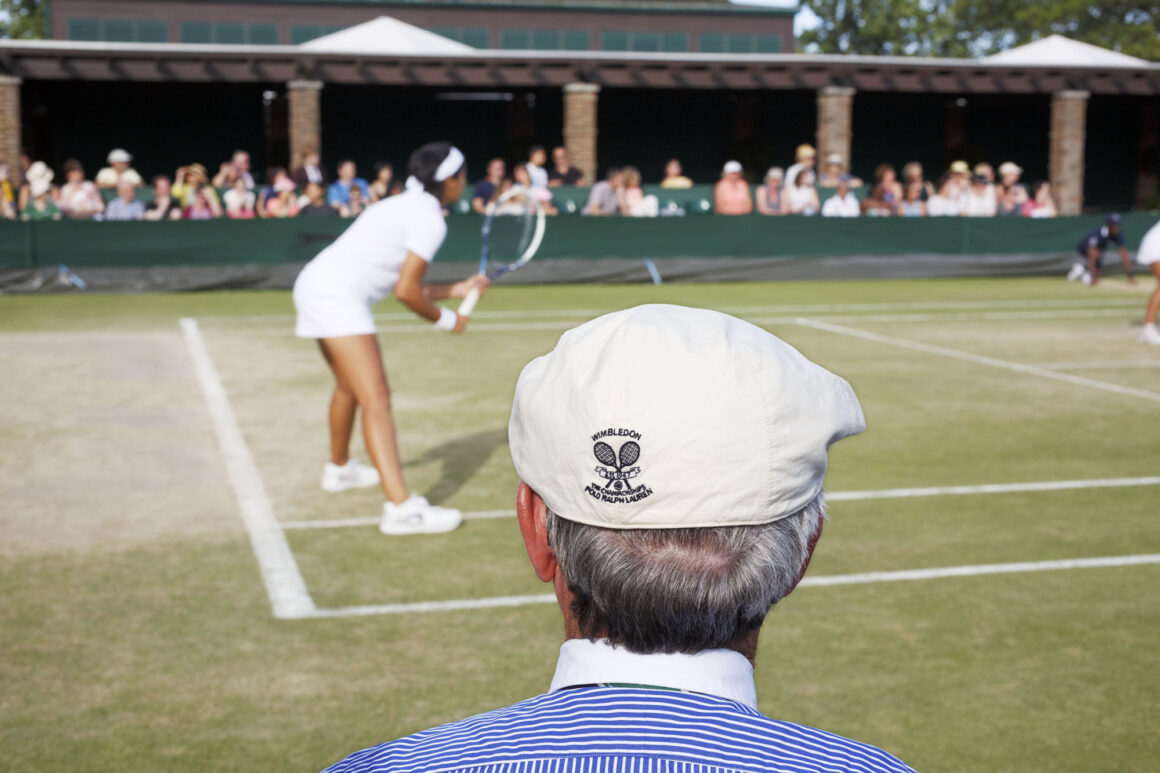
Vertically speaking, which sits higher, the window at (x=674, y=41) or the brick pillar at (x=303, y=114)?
the window at (x=674, y=41)

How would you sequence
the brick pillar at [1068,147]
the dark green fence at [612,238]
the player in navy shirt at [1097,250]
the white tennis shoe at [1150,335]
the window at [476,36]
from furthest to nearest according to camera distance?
the window at [476,36] < the brick pillar at [1068,147] < the player in navy shirt at [1097,250] < the dark green fence at [612,238] < the white tennis shoe at [1150,335]

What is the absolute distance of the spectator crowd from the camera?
821 inches

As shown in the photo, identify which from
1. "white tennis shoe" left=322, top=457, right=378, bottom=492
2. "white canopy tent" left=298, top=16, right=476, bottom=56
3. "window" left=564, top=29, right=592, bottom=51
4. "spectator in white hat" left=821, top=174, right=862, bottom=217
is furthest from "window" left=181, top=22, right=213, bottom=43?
"white tennis shoe" left=322, top=457, right=378, bottom=492

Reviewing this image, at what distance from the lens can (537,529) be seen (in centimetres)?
169

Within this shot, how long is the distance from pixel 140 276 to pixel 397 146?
16.7m

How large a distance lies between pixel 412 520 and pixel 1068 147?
28.6 meters

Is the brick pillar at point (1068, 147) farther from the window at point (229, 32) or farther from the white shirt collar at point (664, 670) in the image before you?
the white shirt collar at point (664, 670)

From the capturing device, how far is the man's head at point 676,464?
144cm

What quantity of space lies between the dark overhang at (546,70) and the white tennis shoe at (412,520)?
23.5m

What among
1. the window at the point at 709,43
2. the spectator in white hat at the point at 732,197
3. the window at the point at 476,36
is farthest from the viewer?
the window at the point at 709,43

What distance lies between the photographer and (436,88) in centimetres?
3366

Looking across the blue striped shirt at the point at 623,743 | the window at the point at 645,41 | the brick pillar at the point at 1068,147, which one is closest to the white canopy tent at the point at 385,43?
the brick pillar at the point at 1068,147

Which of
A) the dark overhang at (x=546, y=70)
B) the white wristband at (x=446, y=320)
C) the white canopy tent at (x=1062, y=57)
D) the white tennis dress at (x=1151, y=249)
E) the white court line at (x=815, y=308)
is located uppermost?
the white canopy tent at (x=1062, y=57)

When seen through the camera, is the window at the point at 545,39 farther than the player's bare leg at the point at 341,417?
Yes
